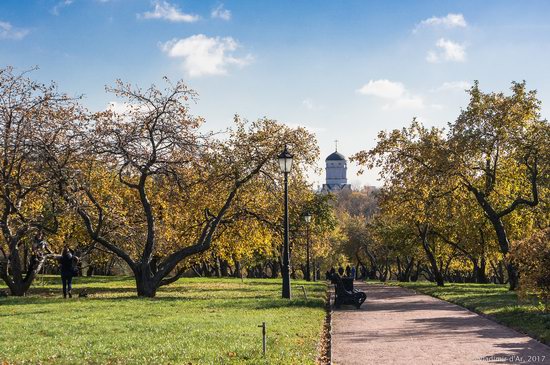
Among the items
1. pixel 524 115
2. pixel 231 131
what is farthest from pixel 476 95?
pixel 231 131

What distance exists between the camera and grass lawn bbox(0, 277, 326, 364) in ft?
33.3

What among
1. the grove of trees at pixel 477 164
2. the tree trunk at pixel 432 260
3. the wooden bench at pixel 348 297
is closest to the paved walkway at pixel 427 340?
the wooden bench at pixel 348 297

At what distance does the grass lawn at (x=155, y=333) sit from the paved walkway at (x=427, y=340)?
2.48 ft

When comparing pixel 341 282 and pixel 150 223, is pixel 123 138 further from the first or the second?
pixel 341 282

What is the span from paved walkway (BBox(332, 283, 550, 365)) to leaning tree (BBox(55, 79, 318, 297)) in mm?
9041

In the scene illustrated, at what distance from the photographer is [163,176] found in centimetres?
2625

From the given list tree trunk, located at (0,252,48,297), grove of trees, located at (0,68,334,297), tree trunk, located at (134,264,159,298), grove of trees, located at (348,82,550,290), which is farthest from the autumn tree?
tree trunk, located at (0,252,48,297)

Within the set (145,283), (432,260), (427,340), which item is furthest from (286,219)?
(432,260)

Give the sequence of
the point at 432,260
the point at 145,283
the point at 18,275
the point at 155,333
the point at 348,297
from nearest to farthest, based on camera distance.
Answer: the point at 155,333, the point at 348,297, the point at 145,283, the point at 18,275, the point at 432,260

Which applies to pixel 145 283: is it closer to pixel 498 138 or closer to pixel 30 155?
pixel 30 155

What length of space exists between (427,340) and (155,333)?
19.6 feet

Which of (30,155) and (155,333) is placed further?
(30,155)

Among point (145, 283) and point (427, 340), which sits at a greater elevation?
point (145, 283)

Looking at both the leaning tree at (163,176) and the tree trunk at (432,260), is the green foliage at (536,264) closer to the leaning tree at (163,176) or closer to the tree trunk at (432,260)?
the leaning tree at (163,176)
